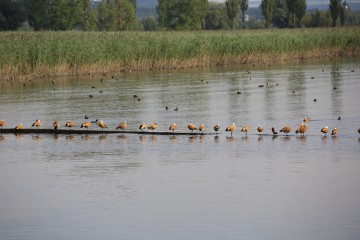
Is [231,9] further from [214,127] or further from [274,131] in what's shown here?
[274,131]

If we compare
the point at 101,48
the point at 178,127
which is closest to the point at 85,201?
the point at 178,127

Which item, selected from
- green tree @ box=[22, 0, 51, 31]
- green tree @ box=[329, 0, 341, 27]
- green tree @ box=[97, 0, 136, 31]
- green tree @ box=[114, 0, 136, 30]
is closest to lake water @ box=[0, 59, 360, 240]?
green tree @ box=[22, 0, 51, 31]

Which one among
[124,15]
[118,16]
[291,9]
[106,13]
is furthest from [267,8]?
[106,13]

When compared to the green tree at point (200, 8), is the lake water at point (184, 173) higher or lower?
lower

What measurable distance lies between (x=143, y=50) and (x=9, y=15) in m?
33.2

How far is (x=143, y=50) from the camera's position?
160 feet

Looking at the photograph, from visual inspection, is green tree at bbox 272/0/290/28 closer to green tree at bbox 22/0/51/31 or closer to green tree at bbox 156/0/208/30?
green tree at bbox 156/0/208/30

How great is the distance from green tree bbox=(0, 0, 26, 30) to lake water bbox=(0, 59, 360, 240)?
46401 millimetres

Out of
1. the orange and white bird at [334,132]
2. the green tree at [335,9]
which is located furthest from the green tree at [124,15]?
the orange and white bird at [334,132]

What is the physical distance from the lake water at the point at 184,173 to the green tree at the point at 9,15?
152 ft

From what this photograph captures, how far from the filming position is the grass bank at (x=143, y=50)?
4262 centimetres

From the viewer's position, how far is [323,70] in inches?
1864

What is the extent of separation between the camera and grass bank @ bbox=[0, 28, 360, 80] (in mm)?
42625

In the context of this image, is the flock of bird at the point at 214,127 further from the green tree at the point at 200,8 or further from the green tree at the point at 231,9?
the green tree at the point at 231,9
